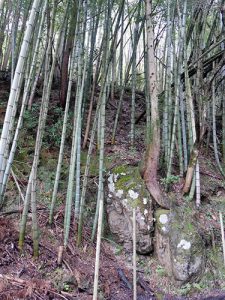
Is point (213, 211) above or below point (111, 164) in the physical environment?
below

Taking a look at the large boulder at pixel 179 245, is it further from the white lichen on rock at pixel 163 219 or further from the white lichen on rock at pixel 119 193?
the white lichen on rock at pixel 119 193

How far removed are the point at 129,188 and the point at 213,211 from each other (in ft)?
3.59

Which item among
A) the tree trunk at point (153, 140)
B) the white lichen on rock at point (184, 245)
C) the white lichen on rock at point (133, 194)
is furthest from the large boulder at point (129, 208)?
the white lichen on rock at point (184, 245)

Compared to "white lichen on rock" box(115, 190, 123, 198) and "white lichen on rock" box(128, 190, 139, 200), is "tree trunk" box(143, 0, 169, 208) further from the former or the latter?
"white lichen on rock" box(115, 190, 123, 198)

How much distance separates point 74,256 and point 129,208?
86cm

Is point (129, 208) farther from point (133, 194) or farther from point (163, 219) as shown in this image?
point (163, 219)

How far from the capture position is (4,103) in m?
4.84

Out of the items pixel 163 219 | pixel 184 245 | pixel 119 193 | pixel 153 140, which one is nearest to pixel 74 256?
pixel 119 193

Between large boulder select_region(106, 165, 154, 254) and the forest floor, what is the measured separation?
137mm

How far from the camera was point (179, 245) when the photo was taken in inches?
126

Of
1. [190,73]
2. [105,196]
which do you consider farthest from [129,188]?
[190,73]

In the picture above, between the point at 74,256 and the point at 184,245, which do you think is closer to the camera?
the point at 74,256

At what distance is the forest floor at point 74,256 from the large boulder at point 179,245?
0.10 m

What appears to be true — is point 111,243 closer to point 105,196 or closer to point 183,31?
point 105,196
